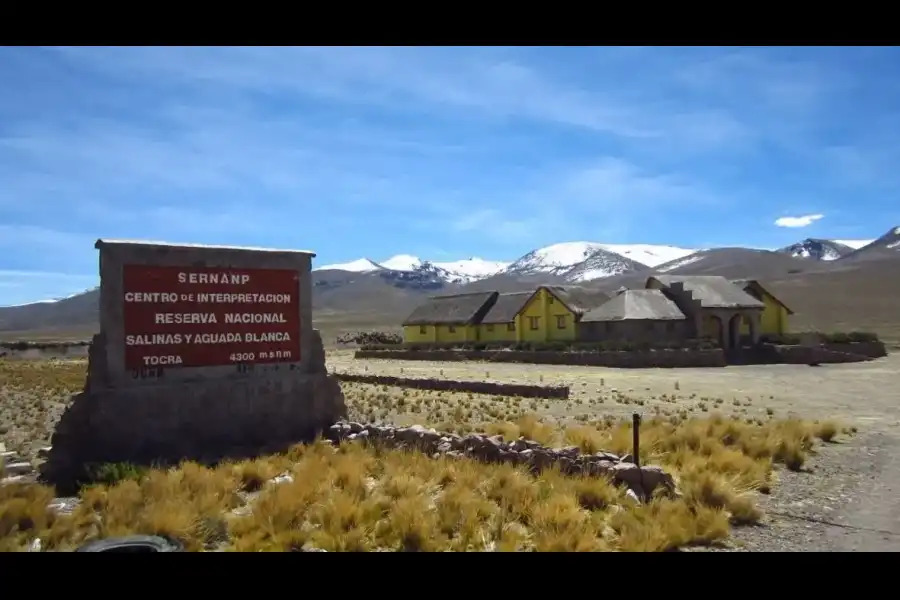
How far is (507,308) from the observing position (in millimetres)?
57438

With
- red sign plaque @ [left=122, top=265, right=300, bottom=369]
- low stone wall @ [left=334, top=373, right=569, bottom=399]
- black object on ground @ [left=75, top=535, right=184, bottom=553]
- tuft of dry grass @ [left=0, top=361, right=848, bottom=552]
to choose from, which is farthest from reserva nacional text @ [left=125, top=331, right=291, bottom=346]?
low stone wall @ [left=334, top=373, right=569, bottom=399]

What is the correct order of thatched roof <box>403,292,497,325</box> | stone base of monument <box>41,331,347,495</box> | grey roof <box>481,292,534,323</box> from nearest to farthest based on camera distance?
stone base of monument <box>41,331,347,495</box> < grey roof <box>481,292,534,323</box> < thatched roof <box>403,292,497,325</box>

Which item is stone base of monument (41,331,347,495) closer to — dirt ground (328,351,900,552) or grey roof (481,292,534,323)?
dirt ground (328,351,900,552)

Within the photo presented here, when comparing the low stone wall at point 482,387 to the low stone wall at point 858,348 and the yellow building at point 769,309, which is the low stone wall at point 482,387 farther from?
the yellow building at point 769,309

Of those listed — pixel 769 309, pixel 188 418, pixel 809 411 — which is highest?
pixel 769 309

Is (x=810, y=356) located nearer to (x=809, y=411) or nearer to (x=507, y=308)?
(x=507, y=308)

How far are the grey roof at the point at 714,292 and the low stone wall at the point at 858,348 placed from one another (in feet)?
18.3

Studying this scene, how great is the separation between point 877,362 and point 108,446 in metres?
42.0

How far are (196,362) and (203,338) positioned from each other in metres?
0.48

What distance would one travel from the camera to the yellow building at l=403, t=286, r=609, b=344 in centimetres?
5141

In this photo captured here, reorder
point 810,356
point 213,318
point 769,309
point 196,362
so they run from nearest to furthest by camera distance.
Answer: point 196,362
point 213,318
point 810,356
point 769,309

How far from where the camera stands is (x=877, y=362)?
40.0m

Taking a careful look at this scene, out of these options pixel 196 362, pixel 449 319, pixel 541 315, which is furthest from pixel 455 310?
pixel 196 362
